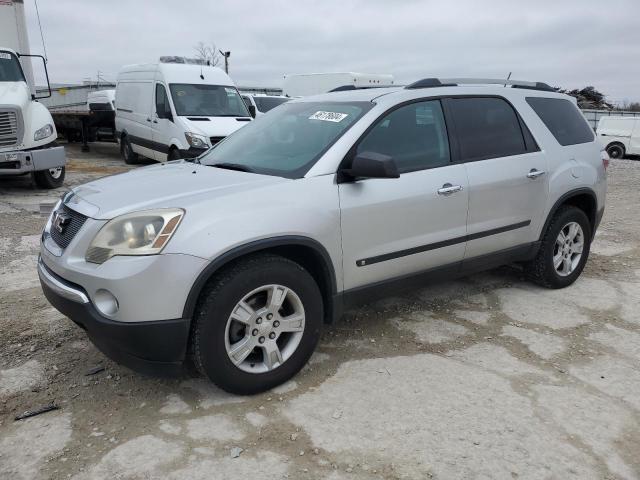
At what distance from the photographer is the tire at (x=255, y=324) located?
110 inches

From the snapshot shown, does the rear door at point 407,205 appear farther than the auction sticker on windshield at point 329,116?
No

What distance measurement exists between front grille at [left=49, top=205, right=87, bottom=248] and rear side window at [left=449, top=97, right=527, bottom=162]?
2540 millimetres

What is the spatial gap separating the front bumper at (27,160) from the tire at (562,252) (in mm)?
7864

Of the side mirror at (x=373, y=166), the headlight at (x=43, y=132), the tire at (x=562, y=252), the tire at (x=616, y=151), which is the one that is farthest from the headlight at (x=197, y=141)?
the tire at (x=616, y=151)

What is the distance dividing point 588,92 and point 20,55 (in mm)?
40388

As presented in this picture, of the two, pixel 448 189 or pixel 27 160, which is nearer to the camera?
pixel 448 189

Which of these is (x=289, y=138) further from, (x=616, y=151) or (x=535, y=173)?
(x=616, y=151)

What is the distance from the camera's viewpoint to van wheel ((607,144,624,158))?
64.1ft

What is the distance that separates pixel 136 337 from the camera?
8.79 ft

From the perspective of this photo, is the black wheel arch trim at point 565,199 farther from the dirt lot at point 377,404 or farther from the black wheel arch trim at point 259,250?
the black wheel arch trim at point 259,250

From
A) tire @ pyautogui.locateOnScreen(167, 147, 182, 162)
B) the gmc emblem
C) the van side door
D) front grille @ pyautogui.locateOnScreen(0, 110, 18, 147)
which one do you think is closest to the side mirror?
the gmc emblem

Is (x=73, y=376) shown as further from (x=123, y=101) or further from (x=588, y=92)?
(x=588, y=92)

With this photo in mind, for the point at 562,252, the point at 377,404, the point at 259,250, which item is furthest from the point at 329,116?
the point at 562,252

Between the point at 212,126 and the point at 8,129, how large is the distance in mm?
3486
